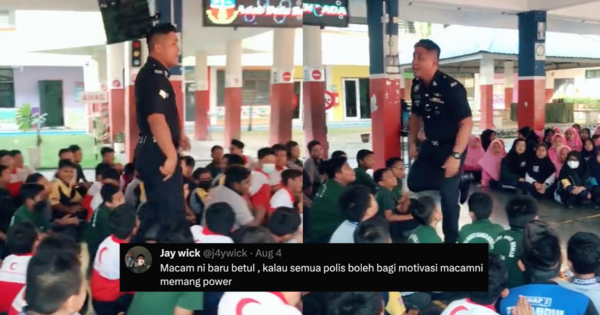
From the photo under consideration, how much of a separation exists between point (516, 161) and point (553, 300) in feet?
17.1

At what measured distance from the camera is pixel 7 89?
47.6 feet

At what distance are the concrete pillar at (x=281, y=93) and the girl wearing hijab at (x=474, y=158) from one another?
8.04ft

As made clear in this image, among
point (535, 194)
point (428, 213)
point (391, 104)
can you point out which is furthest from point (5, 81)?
point (428, 213)

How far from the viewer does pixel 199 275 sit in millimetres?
2451

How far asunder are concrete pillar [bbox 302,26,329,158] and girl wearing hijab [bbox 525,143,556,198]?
346 centimetres

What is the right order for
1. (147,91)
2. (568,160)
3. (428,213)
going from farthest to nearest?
(568,160), (428,213), (147,91)

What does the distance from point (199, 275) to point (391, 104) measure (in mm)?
5688

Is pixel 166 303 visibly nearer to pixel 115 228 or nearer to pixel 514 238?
pixel 115 228

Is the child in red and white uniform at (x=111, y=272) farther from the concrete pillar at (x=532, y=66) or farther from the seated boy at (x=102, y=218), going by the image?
the concrete pillar at (x=532, y=66)

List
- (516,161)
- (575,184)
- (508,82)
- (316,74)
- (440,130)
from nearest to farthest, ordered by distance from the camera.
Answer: (440,130) < (575,184) < (516,161) < (316,74) < (508,82)

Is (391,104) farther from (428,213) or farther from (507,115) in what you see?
(507,115)

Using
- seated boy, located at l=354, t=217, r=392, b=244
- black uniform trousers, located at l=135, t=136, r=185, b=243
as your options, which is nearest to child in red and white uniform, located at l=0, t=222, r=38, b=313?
black uniform trousers, located at l=135, t=136, r=185, b=243

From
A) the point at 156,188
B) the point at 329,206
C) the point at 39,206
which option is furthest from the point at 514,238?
the point at 39,206

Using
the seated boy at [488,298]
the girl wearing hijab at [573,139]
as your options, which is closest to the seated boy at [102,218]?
the seated boy at [488,298]
